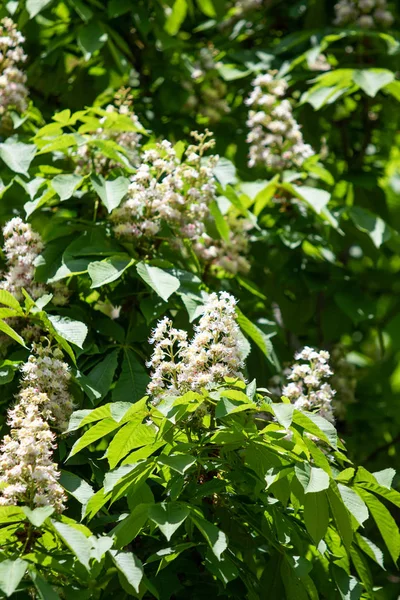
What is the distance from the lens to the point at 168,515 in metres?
2.43

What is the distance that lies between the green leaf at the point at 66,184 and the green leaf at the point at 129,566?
140cm

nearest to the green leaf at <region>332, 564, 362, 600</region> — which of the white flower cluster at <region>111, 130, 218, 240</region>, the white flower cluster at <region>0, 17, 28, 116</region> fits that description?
the white flower cluster at <region>111, 130, 218, 240</region>

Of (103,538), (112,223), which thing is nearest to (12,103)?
(112,223)

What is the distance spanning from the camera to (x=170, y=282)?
3.21 meters

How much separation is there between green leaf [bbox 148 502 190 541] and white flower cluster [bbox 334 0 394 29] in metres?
3.16

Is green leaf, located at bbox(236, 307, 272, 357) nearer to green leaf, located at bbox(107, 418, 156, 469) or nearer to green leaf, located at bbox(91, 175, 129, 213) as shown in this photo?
green leaf, located at bbox(91, 175, 129, 213)

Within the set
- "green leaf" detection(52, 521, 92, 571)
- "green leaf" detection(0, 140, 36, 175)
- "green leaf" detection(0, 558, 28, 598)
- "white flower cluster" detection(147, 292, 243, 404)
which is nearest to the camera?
"green leaf" detection(0, 558, 28, 598)

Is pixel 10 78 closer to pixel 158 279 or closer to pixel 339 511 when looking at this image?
pixel 158 279

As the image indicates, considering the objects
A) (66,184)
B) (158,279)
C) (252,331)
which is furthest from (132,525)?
(66,184)

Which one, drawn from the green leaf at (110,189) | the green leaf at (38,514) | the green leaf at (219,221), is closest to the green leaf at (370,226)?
the green leaf at (219,221)

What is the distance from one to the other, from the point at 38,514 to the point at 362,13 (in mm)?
3483

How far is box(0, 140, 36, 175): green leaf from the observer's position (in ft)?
11.9

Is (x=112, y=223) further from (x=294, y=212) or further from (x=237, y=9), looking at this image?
(x=237, y=9)

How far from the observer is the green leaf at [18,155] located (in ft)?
11.9
